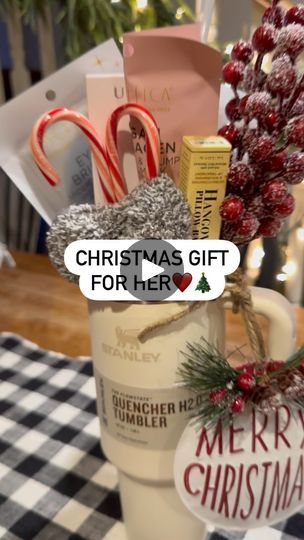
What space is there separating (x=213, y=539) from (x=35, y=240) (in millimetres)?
1074

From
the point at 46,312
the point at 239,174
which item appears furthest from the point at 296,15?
the point at 46,312

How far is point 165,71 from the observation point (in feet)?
1.37

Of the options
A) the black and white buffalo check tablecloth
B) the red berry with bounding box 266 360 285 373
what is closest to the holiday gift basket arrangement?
the red berry with bounding box 266 360 285 373

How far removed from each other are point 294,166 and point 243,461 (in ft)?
0.70

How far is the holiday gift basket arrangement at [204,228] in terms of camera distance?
0.39 m

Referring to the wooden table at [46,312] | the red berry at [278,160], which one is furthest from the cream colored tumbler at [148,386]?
the wooden table at [46,312]

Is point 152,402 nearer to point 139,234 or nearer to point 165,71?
point 139,234

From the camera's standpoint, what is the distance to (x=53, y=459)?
65cm

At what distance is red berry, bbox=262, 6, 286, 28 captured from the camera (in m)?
0.41

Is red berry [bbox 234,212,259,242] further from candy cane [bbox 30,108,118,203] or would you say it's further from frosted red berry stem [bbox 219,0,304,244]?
candy cane [bbox 30,108,118,203]

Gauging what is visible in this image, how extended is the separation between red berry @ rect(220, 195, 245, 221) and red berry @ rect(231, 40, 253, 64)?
101 millimetres

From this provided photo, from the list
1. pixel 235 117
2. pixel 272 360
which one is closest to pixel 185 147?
pixel 235 117

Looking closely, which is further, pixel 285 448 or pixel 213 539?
pixel 213 539

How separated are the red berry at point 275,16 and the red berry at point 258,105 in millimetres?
64
